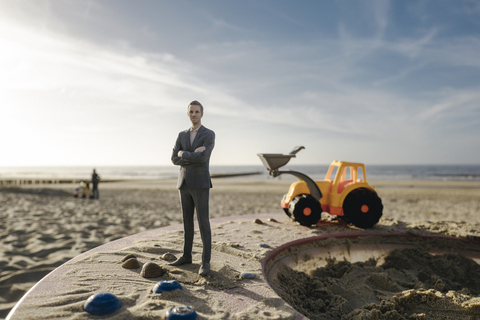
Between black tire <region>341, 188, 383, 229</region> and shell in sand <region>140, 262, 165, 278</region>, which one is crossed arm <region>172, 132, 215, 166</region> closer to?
shell in sand <region>140, 262, 165, 278</region>

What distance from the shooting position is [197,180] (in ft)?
8.75

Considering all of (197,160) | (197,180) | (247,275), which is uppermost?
(197,160)

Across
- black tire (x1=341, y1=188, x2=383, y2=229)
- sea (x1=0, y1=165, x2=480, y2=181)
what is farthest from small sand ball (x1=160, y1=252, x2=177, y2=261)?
sea (x1=0, y1=165, x2=480, y2=181)

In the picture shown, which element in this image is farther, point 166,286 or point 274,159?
point 274,159

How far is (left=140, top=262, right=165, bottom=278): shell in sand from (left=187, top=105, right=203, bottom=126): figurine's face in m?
1.38

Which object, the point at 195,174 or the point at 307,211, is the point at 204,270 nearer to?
the point at 195,174

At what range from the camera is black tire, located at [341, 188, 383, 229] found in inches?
168

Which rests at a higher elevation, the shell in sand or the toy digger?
the toy digger

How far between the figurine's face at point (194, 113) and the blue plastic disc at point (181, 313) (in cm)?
166

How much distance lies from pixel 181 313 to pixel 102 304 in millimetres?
513

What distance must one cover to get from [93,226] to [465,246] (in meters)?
7.11

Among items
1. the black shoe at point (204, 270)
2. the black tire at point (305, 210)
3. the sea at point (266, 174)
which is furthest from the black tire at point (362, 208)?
the sea at point (266, 174)

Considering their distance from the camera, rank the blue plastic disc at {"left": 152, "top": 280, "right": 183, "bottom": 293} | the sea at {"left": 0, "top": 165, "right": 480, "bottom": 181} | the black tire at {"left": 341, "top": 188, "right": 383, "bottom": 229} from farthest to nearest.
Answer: the sea at {"left": 0, "top": 165, "right": 480, "bottom": 181}
the black tire at {"left": 341, "top": 188, "right": 383, "bottom": 229}
the blue plastic disc at {"left": 152, "top": 280, "right": 183, "bottom": 293}

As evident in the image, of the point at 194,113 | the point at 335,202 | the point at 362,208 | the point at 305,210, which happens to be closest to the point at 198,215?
the point at 194,113
